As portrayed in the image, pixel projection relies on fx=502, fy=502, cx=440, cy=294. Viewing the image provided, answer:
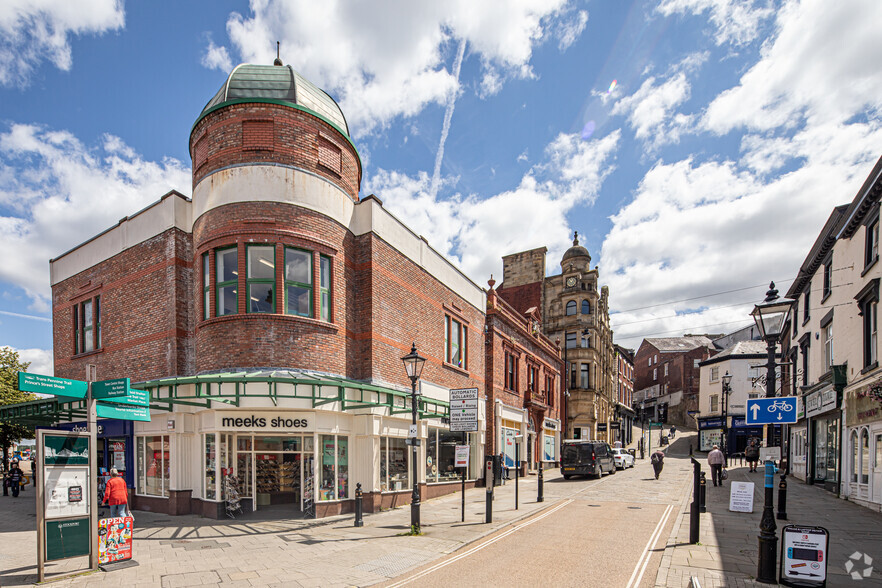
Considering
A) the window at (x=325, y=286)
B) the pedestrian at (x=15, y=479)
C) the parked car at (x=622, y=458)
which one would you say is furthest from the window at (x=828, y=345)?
Answer: the pedestrian at (x=15, y=479)

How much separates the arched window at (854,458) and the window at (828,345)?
395 cm

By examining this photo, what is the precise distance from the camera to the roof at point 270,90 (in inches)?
588

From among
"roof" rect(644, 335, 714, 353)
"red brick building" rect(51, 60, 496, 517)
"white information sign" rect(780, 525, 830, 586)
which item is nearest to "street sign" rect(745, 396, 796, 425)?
"white information sign" rect(780, 525, 830, 586)

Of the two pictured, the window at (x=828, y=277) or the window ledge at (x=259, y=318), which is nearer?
the window ledge at (x=259, y=318)

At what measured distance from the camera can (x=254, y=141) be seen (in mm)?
14648

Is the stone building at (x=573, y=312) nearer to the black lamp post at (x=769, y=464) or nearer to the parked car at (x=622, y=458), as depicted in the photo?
the parked car at (x=622, y=458)

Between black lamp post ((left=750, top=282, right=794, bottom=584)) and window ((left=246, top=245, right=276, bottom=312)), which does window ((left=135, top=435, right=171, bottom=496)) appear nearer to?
window ((left=246, top=245, right=276, bottom=312))

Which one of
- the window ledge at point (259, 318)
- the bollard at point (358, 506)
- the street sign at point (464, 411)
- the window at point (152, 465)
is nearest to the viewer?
the bollard at point (358, 506)

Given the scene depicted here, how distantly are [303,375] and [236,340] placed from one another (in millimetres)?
2102

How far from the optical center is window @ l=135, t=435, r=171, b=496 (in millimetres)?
14766

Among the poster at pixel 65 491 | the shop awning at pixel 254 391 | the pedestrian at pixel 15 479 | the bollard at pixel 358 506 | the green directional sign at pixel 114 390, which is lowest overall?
the pedestrian at pixel 15 479

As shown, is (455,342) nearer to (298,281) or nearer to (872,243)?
(298,281)

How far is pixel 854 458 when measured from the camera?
17.1 meters

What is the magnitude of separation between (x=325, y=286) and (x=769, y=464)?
454 inches
